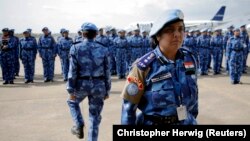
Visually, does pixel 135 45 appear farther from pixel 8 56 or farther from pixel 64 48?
pixel 8 56

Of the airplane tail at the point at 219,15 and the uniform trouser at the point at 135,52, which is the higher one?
the airplane tail at the point at 219,15

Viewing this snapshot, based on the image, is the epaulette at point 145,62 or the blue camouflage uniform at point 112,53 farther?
the blue camouflage uniform at point 112,53

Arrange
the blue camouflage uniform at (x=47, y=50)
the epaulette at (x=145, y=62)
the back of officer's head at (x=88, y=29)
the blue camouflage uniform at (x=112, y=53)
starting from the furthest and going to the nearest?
the blue camouflage uniform at (x=112, y=53) → the blue camouflage uniform at (x=47, y=50) → the back of officer's head at (x=88, y=29) → the epaulette at (x=145, y=62)

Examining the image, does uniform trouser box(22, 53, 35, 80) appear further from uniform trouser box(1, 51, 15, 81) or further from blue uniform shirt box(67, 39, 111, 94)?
blue uniform shirt box(67, 39, 111, 94)

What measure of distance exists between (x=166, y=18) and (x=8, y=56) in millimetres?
9844

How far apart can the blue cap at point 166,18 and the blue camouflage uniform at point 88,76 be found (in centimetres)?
236

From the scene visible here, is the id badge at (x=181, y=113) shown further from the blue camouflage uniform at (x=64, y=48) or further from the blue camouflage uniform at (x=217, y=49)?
the blue camouflage uniform at (x=217, y=49)

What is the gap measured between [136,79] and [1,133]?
167 inches

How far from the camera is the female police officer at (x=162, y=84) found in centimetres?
216

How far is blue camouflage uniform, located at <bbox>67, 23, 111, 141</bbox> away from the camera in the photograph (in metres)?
4.48

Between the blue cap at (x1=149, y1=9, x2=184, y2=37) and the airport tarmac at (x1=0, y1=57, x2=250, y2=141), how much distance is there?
3207 mm

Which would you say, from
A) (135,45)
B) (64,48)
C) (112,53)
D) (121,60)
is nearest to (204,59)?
(135,45)

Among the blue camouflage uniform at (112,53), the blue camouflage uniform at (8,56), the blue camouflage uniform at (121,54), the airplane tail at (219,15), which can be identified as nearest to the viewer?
the blue camouflage uniform at (8,56)

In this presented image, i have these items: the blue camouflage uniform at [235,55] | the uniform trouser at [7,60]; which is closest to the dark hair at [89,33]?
the blue camouflage uniform at [235,55]
